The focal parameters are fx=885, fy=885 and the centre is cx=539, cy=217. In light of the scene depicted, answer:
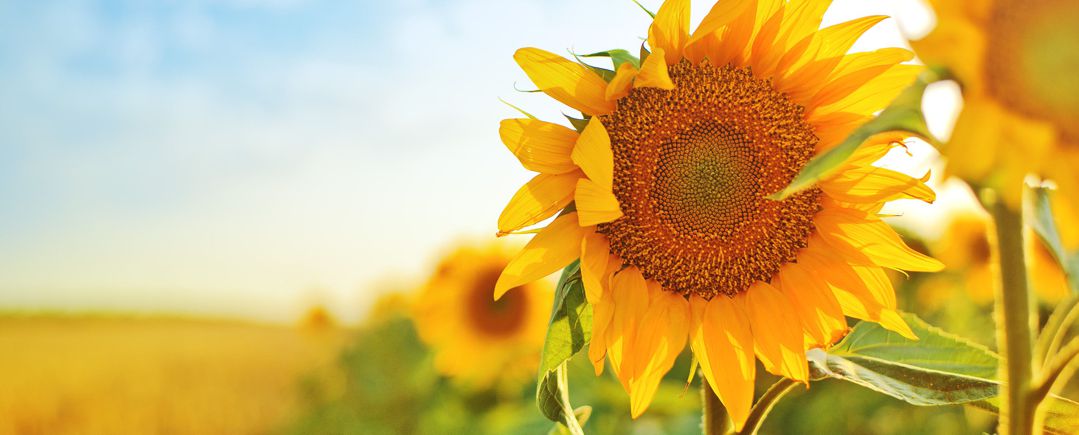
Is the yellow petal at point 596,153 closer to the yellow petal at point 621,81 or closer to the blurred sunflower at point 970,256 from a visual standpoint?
the yellow petal at point 621,81

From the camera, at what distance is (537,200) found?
124cm

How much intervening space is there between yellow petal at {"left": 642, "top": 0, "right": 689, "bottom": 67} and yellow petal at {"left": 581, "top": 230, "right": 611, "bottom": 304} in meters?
0.28

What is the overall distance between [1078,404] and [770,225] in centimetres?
46

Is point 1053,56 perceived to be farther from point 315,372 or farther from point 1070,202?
point 315,372

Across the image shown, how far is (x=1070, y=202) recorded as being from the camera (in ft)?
2.69

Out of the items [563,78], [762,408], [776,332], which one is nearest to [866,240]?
Result: [776,332]

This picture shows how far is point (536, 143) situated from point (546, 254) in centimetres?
15

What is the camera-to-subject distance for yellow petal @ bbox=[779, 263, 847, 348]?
129 centimetres

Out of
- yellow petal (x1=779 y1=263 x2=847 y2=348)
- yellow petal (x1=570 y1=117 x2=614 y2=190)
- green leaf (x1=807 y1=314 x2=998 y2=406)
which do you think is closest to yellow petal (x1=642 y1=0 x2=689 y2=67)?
yellow petal (x1=570 y1=117 x2=614 y2=190)

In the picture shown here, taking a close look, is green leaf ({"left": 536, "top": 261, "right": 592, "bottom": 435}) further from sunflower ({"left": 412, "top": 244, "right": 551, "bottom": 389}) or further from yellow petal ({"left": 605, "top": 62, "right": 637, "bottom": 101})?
sunflower ({"left": 412, "top": 244, "right": 551, "bottom": 389})

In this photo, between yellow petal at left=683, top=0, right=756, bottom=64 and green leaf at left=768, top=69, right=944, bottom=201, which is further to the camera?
A: yellow petal at left=683, top=0, right=756, bottom=64

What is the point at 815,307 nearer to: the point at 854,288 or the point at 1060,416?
the point at 854,288

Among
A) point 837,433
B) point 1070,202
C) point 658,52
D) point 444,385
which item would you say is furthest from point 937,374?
point 444,385

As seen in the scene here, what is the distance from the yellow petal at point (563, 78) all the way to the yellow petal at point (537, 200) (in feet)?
0.35
